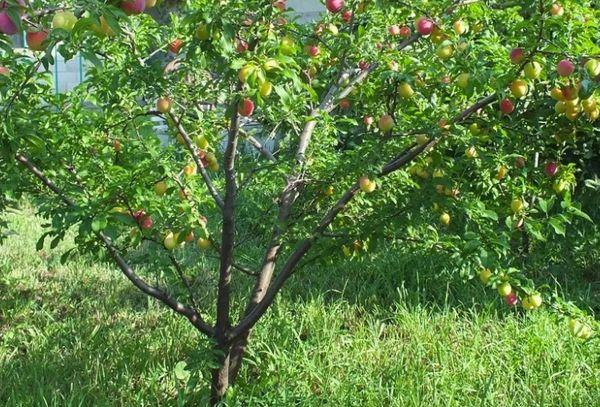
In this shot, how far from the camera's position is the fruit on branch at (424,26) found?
1979 mm

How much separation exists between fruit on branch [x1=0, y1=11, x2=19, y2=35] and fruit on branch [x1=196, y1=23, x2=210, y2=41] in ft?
Answer: 2.18

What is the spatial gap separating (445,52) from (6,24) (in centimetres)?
118

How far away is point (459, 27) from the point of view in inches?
79.0

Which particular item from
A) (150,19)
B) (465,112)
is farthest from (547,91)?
(150,19)

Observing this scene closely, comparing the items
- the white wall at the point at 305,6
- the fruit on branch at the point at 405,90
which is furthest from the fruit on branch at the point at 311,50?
the white wall at the point at 305,6

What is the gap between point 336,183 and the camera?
7.44 feet

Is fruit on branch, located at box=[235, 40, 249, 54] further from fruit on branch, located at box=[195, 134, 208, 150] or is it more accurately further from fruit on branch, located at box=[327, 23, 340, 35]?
fruit on branch, located at box=[327, 23, 340, 35]

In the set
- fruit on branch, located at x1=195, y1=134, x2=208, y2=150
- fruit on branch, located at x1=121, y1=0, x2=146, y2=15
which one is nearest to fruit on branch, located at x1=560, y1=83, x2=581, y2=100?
fruit on branch, located at x1=195, y1=134, x2=208, y2=150

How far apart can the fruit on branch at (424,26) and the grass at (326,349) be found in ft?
3.66

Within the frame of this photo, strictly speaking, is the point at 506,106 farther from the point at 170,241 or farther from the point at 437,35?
the point at 170,241

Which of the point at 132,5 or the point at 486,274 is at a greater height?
the point at 132,5

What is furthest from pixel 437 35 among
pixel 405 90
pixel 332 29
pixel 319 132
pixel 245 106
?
pixel 245 106

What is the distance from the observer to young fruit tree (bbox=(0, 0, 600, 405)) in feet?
5.93

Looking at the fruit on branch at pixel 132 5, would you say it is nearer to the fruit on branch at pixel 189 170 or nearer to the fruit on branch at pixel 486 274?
the fruit on branch at pixel 189 170
